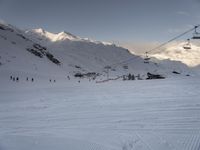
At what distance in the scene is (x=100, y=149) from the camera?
873 centimetres

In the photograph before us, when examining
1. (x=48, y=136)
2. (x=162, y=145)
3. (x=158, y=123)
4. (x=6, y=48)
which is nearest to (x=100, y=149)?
(x=162, y=145)

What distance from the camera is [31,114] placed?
1576 cm

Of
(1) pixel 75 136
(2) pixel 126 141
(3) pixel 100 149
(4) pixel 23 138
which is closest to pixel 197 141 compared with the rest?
(2) pixel 126 141

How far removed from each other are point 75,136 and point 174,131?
3.50 m

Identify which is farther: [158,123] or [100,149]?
[158,123]

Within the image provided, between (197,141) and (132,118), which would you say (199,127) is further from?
(132,118)

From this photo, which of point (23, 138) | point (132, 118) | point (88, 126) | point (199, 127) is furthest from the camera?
point (132, 118)

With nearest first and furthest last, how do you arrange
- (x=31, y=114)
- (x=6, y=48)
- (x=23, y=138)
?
(x=23, y=138)
(x=31, y=114)
(x=6, y=48)

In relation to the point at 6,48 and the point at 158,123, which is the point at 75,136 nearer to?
the point at 158,123

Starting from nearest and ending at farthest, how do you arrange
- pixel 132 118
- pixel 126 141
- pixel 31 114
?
pixel 126 141, pixel 132 118, pixel 31 114

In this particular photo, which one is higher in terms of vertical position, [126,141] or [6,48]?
[6,48]

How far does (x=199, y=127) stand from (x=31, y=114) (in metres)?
8.71

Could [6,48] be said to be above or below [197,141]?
above

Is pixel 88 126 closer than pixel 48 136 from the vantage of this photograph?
No
